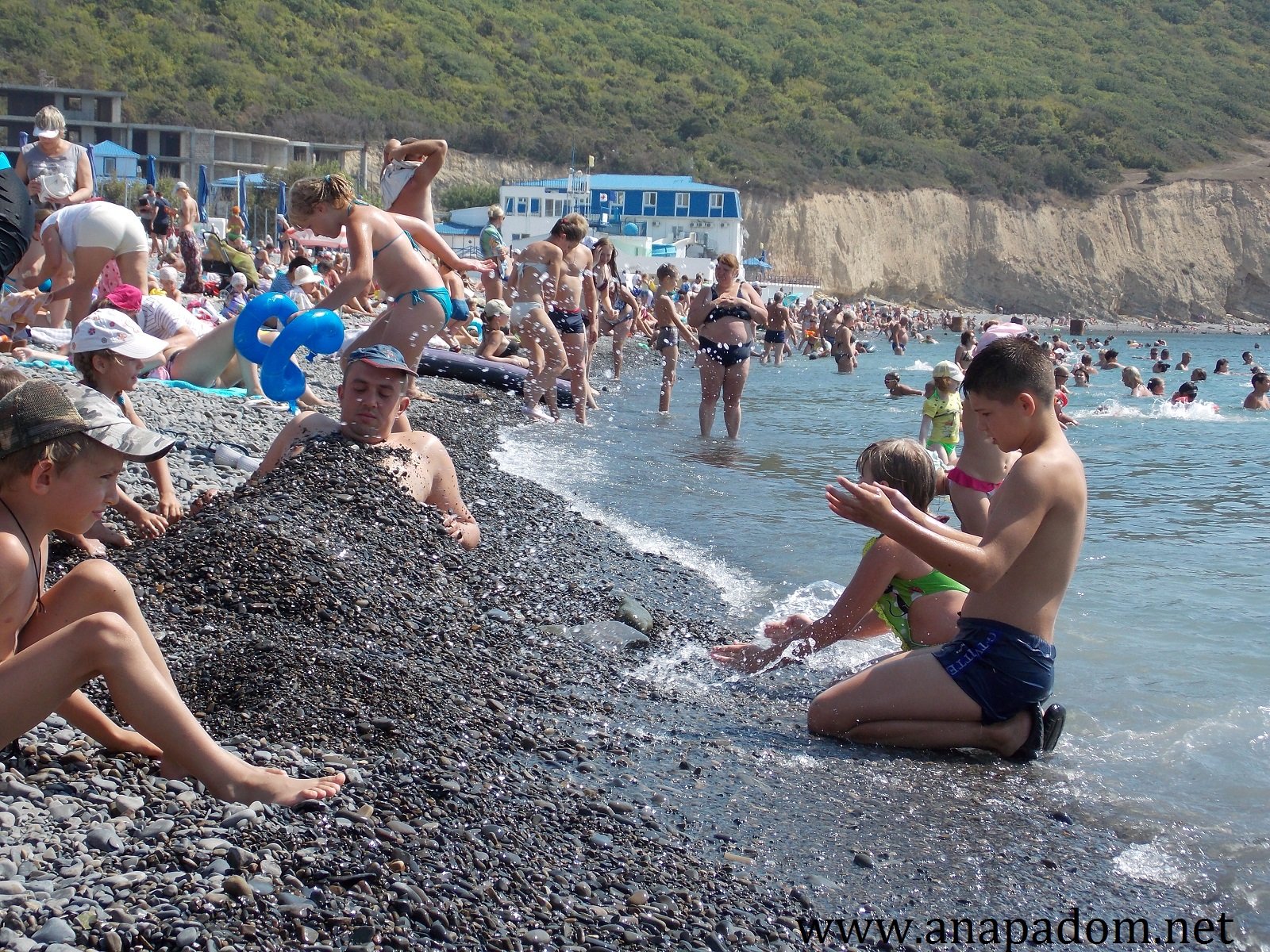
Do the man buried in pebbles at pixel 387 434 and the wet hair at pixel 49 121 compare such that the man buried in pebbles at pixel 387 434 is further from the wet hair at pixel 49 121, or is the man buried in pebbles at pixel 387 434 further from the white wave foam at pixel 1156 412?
the white wave foam at pixel 1156 412

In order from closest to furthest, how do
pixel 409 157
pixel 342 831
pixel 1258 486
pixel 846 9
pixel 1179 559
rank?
1. pixel 342 831
2. pixel 1179 559
3. pixel 409 157
4. pixel 1258 486
5. pixel 846 9

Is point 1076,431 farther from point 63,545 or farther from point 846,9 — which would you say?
point 846,9

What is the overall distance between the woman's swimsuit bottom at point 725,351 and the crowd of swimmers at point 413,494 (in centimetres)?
220

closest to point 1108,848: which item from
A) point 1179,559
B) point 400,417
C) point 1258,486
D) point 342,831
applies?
point 342,831

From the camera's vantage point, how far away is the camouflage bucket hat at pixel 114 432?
264 centimetres

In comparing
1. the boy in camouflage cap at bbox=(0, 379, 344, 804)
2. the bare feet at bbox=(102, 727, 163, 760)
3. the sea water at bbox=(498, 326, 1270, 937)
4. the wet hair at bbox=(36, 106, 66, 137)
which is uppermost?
the wet hair at bbox=(36, 106, 66, 137)

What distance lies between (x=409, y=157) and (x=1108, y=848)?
6.65m

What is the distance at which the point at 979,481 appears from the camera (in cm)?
519

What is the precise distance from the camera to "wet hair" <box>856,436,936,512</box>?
4.20m

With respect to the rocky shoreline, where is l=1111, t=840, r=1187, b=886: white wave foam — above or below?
below

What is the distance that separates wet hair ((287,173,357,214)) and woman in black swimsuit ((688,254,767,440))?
4566mm

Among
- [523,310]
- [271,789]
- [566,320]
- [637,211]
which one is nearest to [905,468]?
[271,789]

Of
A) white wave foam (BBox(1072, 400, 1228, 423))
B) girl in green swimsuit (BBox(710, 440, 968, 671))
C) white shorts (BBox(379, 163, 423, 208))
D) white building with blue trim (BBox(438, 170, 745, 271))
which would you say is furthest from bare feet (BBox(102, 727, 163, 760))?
white building with blue trim (BBox(438, 170, 745, 271))

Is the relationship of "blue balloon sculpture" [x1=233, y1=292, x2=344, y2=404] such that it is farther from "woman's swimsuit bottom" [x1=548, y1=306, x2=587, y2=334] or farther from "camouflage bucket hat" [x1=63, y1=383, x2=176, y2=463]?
"woman's swimsuit bottom" [x1=548, y1=306, x2=587, y2=334]
